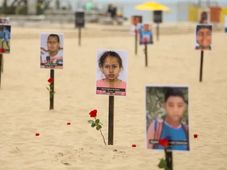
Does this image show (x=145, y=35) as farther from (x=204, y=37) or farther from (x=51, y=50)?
(x=51, y=50)

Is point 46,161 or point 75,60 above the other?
point 75,60

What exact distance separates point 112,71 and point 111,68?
0.14ft

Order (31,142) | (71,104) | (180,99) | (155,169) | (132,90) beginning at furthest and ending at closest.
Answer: (132,90) < (71,104) < (31,142) < (155,169) < (180,99)

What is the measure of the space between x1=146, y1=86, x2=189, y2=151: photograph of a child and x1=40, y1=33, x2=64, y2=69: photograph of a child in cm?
494

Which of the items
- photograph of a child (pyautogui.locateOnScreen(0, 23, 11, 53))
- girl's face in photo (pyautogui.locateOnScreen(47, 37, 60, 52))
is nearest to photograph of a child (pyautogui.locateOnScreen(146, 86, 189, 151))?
girl's face in photo (pyautogui.locateOnScreen(47, 37, 60, 52))

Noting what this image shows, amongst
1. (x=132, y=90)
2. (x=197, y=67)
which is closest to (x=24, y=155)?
(x=132, y=90)

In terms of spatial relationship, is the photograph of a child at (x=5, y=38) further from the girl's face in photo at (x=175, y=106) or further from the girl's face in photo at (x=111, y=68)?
the girl's face in photo at (x=175, y=106)

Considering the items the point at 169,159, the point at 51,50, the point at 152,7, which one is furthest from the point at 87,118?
the point at 152,7

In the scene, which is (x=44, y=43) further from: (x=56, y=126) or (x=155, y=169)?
(x=155, y=169)

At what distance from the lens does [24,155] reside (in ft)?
24.4

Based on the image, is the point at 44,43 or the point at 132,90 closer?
the point at 44,43

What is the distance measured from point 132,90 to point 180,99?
836cm

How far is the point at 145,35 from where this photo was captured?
62.6 ft

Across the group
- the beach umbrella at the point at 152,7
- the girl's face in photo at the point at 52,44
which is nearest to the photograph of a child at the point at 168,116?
the girl's face in photo at the point at 52,44
